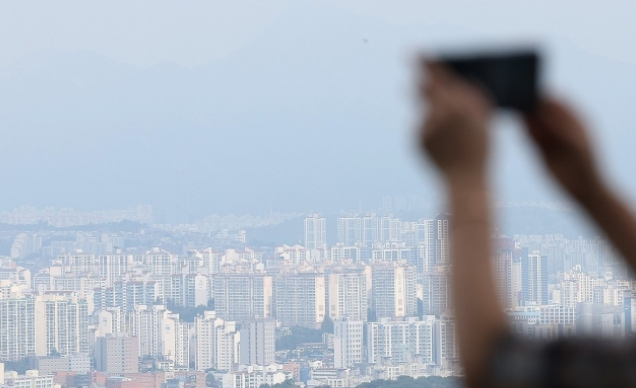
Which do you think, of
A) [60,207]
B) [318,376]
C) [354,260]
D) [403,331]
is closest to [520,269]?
[318,376]

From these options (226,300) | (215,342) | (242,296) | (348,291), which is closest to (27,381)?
(215,342)

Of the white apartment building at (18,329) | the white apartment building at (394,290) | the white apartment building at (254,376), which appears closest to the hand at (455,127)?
the white apartment building at (254,376)

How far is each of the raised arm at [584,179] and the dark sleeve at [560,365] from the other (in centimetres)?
6

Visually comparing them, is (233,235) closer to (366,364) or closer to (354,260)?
(354,260)

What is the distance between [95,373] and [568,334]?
2111 cm

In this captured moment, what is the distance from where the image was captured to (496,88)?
1.38 feet

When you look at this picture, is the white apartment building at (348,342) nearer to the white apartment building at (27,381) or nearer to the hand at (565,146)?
the white apartment building at (27,381)

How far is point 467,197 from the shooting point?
411 mm

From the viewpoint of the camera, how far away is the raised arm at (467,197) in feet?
1.33

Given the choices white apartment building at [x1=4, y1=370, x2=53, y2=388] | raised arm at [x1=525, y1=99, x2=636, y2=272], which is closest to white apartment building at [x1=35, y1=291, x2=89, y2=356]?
white apartment building at [x1=4, y1=370, x2=53, y2=388]

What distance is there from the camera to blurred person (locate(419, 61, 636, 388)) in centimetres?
40

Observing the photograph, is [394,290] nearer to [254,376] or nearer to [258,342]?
[258,342]

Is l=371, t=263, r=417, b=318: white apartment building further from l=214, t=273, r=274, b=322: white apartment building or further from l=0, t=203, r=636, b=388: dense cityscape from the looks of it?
l=214, t=273, r=274, b=322: white apartment building

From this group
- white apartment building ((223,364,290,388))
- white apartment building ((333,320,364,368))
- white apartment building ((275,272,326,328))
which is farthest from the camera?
white apartment building ((275,272,326,328))
